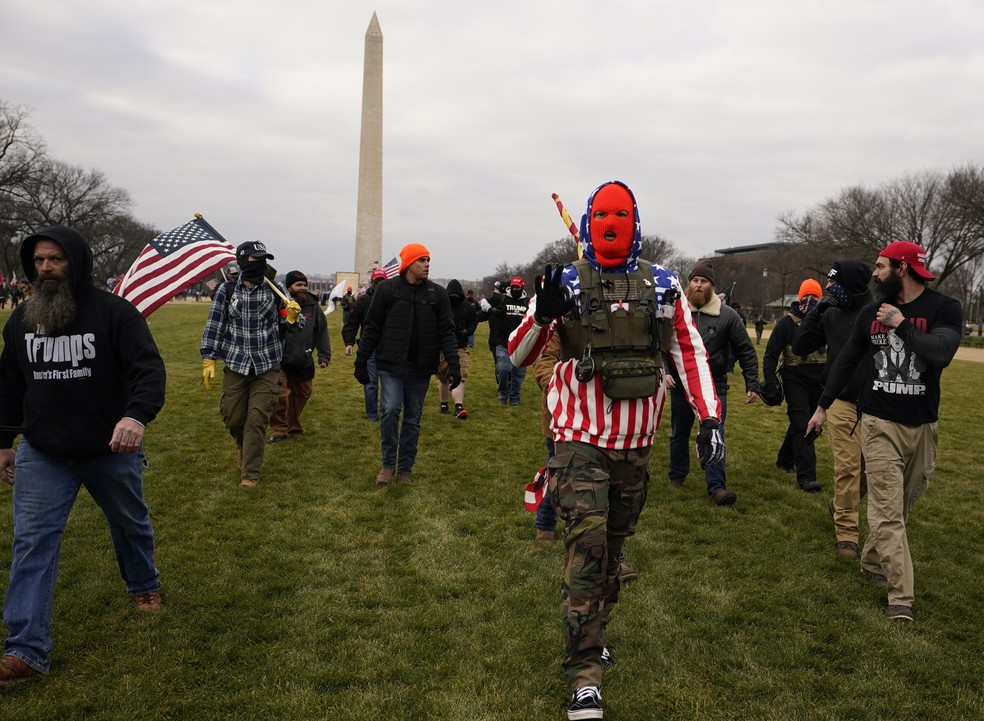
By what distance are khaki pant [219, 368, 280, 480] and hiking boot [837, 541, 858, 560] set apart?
199 inches

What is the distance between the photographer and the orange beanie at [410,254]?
21.5 ft

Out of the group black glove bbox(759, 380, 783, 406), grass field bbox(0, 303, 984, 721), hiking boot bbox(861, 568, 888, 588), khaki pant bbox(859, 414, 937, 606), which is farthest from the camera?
black glove bbox(759, 380, 783, 406)

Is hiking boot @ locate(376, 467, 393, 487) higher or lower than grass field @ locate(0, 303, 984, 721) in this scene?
higher

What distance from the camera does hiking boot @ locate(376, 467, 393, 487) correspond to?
6.96 meters

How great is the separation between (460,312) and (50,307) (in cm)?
706

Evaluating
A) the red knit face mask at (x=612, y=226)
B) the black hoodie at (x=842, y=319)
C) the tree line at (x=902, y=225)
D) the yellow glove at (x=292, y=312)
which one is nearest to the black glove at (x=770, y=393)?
the black hoodie at (x=842, y=319)

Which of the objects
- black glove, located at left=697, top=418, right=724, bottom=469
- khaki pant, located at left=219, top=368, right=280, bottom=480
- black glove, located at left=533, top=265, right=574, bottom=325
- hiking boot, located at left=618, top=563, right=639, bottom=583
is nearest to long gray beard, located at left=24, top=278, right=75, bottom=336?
black glove, located at left=533, top=265, right=574, bottom=325

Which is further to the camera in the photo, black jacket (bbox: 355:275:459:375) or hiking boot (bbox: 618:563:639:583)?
black jacket (bbox: 355:275:459:375)

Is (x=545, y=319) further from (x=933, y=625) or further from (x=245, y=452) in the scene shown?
(x=245, y=452)

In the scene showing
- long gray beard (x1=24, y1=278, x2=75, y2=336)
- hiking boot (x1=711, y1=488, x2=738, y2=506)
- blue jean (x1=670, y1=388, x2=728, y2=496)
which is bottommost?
hiking boot (x1=711, y1=488, x2=738, y2=506)

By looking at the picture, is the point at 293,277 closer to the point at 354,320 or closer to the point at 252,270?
the point at 354,320

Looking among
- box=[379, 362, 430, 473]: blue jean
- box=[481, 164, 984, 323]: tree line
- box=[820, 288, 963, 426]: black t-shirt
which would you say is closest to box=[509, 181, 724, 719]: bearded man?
box=[820, 288, 963, 426]: black t-shirt

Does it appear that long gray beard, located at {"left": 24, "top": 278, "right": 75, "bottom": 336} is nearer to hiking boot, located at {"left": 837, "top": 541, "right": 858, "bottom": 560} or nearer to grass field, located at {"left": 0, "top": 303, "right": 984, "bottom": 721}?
grass field, located at {"left": 0, "top": 303, "right": 984, "bottom": 721}

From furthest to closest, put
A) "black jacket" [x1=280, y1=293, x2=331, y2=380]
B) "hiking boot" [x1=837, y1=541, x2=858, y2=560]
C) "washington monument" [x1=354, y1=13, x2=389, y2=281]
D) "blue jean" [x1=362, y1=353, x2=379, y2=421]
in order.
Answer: "washington monument" [x1=354, y1=13, x2=389, y2=281], "blue jean" [x1=362, y1=353, x2=379, y2=421], "black jacket" [x1=280, y1=293, x2=331, y2=380], "hiking boot" [x1=837, y1=541, x2=858, y2=560]
